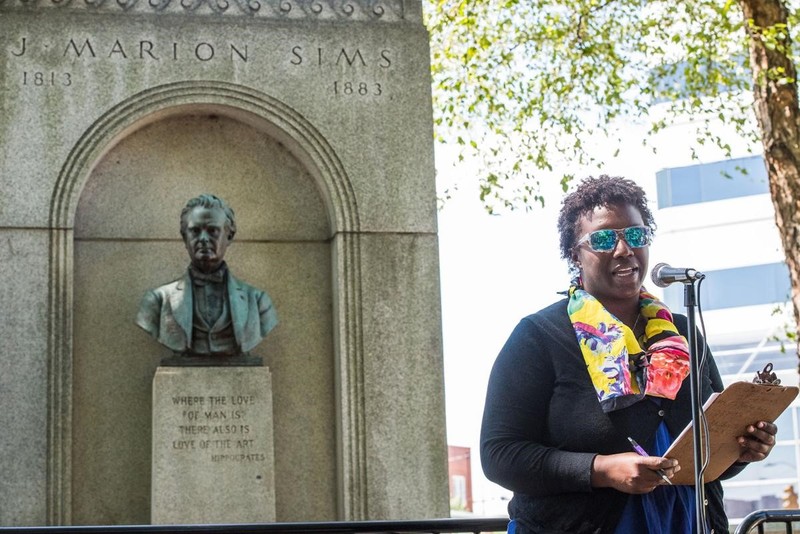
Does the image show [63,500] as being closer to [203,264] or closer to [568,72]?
[203,264]

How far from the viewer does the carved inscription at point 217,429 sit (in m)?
9.54

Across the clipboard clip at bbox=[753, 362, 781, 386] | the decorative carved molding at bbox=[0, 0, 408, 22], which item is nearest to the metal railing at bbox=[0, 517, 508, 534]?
the clipboard clip at bbox=[753, 362, 781, 386]

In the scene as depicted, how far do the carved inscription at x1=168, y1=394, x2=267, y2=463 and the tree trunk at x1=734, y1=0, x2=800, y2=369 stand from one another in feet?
23.2

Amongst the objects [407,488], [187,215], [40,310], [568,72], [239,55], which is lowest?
[407,488]

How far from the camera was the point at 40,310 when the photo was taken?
31.5 feet

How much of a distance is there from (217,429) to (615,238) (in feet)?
18.2

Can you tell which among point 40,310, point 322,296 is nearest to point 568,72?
point 322,296

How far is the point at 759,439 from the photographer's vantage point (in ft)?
14.3

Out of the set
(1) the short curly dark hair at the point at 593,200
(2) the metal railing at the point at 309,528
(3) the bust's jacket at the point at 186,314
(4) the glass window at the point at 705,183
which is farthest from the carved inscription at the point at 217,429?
(4) the glass window at the point at 705,183

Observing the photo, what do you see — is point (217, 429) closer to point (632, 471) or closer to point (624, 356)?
point (624, 356)

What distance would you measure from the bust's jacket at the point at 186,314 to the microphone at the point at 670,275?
5401 millimetres

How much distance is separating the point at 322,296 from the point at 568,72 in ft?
27.0

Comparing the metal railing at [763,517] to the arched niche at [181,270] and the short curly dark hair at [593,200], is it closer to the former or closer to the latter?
the short curly dark hair at [593,200]

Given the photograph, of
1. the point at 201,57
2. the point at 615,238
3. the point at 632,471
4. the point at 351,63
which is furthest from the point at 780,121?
the point at 632,471
